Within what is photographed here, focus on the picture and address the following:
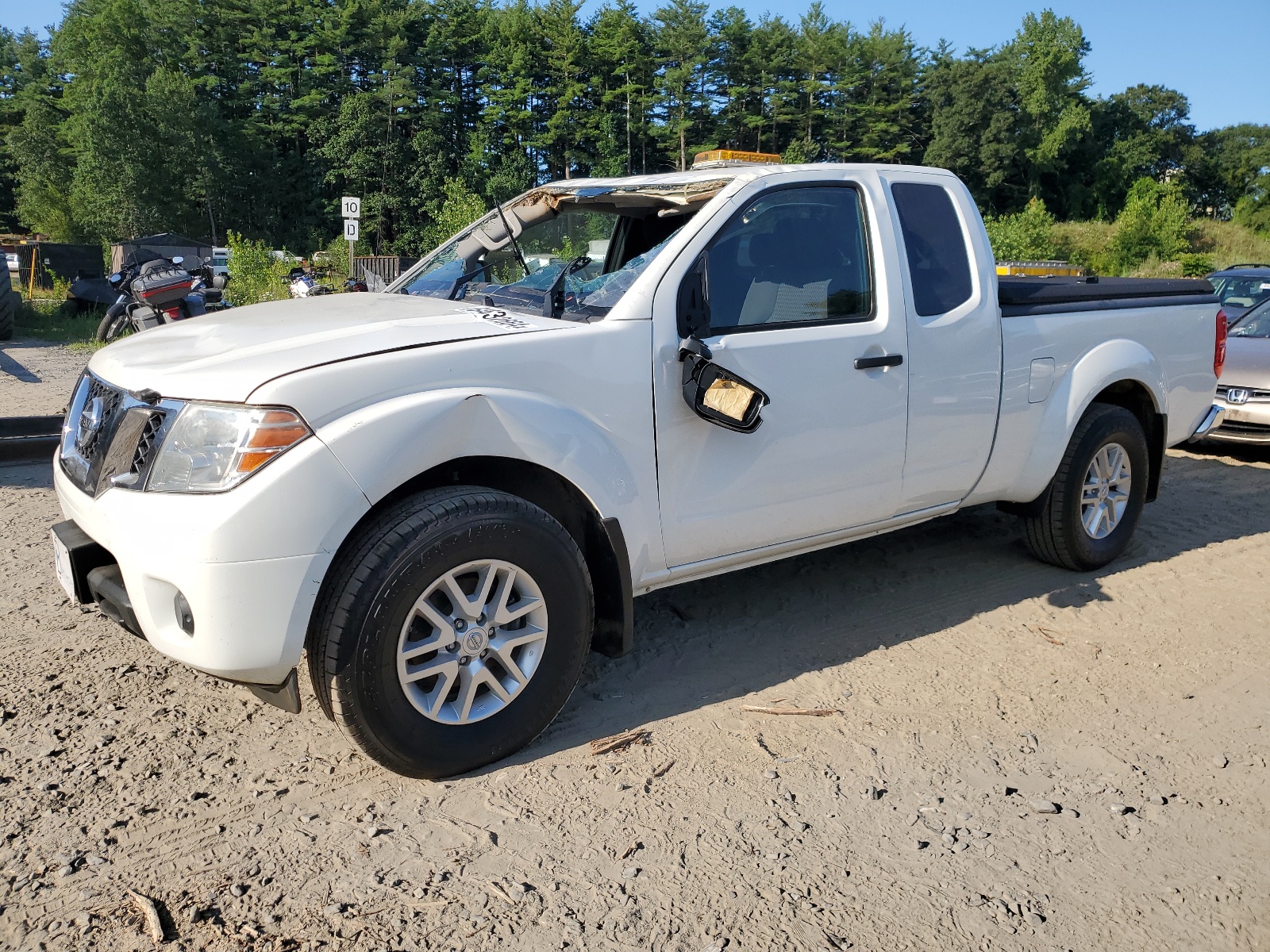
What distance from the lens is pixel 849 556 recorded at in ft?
17.7

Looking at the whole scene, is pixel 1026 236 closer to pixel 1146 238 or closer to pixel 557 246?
pixel 1146 238

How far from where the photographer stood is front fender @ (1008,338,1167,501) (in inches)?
185

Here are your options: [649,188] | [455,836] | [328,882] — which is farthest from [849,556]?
[328,882]

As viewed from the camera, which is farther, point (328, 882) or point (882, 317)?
point (882, 317)

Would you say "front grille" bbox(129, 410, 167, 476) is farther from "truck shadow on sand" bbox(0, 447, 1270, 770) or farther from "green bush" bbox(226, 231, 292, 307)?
"green bush" bbox(226, 231, 292, 307)

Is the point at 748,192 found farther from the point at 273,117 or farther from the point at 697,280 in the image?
the point at 273,117

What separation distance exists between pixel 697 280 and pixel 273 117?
7782cm

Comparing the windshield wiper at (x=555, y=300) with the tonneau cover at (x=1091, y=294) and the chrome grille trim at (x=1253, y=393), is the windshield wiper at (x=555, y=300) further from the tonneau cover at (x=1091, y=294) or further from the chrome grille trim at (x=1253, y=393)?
the chrome grille trim at (x=1253, y=393)

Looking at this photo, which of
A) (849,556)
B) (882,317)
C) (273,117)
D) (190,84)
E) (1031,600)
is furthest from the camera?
(273,117)

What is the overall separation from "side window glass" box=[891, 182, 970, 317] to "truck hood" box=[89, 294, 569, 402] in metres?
1.71

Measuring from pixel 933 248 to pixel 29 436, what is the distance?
5902 millimetres

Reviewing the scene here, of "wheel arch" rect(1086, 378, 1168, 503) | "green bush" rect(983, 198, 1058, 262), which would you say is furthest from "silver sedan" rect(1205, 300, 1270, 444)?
"green bush" rect(983, 198, 1058, 262)

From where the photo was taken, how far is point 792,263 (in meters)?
3.84

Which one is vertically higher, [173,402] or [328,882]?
[173,402]
